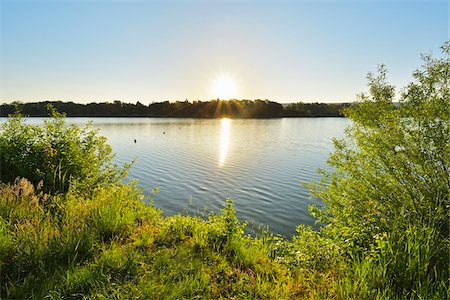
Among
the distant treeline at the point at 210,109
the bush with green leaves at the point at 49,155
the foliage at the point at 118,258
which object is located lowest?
the foliage at the point at 118,258

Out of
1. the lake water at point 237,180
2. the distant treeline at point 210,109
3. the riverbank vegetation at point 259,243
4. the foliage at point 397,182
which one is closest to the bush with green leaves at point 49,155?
the riverbank vegetation at point 259,243

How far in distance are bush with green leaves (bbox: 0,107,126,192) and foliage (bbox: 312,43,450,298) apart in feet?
24.1

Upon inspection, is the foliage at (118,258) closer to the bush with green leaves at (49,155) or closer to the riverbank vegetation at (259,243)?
the riverbank vegetation at (259,243)

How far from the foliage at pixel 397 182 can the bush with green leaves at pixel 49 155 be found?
7346 millimetres

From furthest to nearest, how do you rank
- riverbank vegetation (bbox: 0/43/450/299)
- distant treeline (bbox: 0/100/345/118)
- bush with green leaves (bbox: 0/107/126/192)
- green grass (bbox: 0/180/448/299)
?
distant treeline (bbox: 0/100/345/118) → bush with green leaves (bbox: 0/107/126/192) → riverbank vegetation (bbox: 0/43/450/299) → green grass (bbox: 0/180/448/299)

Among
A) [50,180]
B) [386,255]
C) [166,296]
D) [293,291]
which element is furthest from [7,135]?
[386,255]

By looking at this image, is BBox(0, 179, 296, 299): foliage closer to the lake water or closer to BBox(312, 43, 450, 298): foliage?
BBox(312, 43, 450, 298): foliage

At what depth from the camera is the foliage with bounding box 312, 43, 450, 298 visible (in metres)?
4.00

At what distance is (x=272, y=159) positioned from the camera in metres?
25.5

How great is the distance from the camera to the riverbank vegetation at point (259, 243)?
145 inches

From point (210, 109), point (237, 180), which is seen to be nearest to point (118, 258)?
point (237, 180)

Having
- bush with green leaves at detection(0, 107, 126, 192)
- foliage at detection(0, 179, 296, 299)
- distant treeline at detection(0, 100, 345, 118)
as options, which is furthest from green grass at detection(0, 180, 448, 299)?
distant treeline at detection(0, 100, 345, 118)

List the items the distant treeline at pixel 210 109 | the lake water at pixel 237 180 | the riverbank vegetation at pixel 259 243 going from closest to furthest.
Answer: the riverbank vegetation at pixel 259 243
the lake water at pixel 237 180
the distant treeline at pixel 210 109

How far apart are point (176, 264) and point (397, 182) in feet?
18.3
